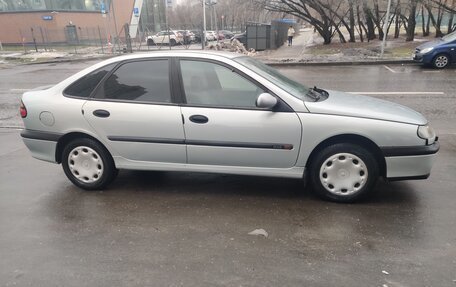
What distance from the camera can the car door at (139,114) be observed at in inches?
162

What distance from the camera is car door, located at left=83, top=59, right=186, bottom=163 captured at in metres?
4.11

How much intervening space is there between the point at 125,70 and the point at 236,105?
4.33 ft

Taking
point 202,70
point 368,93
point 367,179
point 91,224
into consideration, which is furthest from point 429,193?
point 368,93

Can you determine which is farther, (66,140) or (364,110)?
(66,140)

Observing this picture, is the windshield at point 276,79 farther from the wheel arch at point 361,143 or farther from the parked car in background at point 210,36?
the parked car in background at point 210,36

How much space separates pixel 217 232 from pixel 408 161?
1.93 meters

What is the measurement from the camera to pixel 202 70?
4.16m

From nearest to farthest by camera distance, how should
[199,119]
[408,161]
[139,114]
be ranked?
[408,161]
[199,119]
[139,114]

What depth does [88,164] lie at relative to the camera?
174 inches

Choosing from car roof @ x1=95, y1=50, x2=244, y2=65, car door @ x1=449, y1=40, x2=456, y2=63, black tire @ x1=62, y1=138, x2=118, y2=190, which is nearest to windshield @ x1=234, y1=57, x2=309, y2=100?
car roof @ x1=95, y1=50, x2=244, y2=65

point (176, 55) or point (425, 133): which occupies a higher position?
point (176, 55)

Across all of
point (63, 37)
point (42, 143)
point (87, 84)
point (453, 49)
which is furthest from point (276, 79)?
point (63, 37)

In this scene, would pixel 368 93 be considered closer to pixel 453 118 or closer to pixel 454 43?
pixel 453 118

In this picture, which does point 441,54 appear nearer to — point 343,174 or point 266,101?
point 343,174
